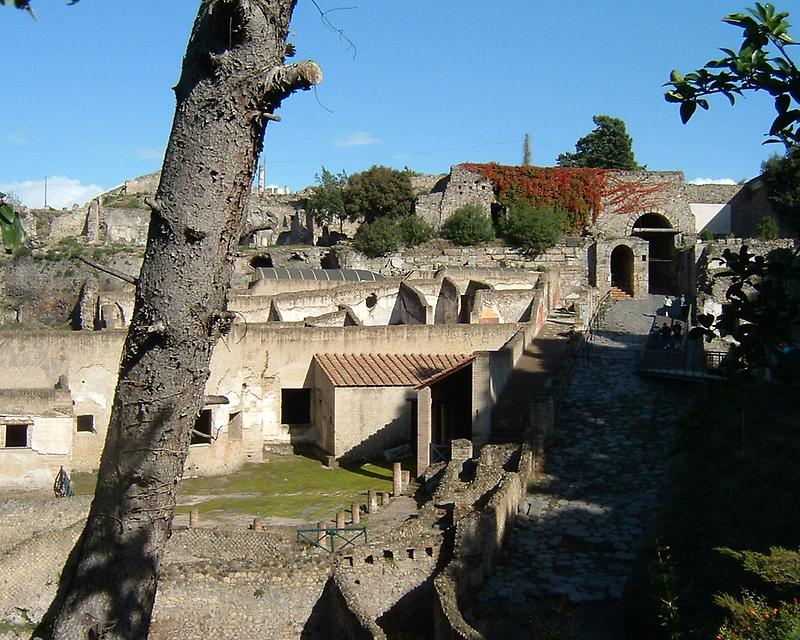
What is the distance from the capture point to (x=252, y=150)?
366 centimetres

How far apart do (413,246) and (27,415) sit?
2159 centimetres

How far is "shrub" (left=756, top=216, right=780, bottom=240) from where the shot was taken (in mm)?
36594

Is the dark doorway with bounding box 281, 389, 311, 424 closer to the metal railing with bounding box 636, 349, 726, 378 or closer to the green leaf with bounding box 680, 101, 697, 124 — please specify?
the metal railing with bounding box 636, 349, 726, 378

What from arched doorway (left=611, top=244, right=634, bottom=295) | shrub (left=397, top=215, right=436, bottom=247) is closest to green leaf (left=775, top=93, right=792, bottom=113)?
arched doorway (left=611, top=244, right=634, bottom=295)

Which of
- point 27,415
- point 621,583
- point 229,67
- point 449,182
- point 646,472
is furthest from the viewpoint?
point 449,182

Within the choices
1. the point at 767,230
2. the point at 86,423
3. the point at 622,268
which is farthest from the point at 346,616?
the point at 767,230

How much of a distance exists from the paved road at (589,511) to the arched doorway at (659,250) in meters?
17.4

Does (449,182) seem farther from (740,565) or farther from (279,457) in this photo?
(740,565)

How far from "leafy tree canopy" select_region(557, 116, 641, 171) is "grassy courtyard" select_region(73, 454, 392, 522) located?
38.8 metres

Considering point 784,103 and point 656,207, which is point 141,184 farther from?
point 784,103

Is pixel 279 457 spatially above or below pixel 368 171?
below

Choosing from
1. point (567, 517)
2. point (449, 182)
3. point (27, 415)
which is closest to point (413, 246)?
point (449, 182)

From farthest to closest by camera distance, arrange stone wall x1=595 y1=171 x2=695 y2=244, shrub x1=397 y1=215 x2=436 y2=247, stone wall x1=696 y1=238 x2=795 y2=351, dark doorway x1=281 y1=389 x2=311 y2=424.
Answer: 1. stone wall x1=595 y1=171 x2=695 y2=244
2. shrub x1=397 y1=215 x2=436 y2=247
3. stone wall x1=696 y1=238 x2=795 y2=351
4. dark doorway x1=281 y1=389 x2=311 y2=424

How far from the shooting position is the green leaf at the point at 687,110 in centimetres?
547
